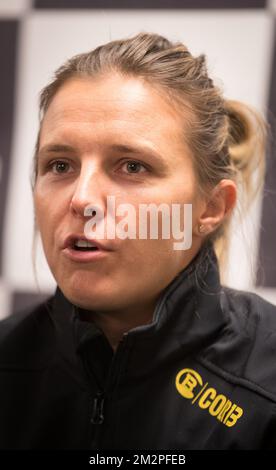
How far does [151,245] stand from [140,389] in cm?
24

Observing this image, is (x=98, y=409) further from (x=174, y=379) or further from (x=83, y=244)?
(x=83, y=244)

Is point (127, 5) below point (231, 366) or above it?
above

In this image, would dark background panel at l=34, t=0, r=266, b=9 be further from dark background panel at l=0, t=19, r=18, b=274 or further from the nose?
the nose

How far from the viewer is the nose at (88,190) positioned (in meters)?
0.87

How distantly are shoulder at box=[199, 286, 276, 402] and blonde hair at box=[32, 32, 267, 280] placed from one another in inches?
6.2

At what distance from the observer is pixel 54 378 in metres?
1.04

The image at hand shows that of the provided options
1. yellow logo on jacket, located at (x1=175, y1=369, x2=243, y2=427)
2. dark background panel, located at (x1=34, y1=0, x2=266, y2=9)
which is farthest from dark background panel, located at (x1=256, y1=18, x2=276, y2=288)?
yellow logo on jacket, located at (x1=175, y1=369, x2=243, y2=427)

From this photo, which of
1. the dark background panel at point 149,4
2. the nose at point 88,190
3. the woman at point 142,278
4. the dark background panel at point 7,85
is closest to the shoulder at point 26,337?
the woman at point 142,278

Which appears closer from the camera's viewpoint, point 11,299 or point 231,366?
point 231,366

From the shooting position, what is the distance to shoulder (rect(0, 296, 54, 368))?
1080 mm

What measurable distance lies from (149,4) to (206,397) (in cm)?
93

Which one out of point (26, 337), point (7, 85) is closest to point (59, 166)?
point (26, 337)

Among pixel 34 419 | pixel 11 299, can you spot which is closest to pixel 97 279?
pixel 34 419
